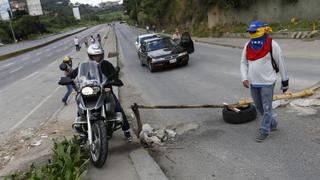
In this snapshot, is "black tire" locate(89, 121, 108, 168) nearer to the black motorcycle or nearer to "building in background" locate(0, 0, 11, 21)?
the black motorcycle

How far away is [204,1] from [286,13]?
1826 centimetres

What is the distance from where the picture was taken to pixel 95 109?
18.5 ft

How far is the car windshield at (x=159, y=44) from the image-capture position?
62.3ft

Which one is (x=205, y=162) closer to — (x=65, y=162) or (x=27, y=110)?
(x=65, y=162)

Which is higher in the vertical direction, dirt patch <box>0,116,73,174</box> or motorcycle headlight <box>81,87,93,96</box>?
motorcycle headlight <box>81,87,93,96</box>

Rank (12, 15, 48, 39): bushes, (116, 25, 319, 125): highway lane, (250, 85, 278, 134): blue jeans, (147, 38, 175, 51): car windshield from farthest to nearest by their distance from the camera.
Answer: (12, 15, 48, 39): bushes
(147, 38, 175, 51): car windshield
(116, 25, 319, 125): highway lane
(250, 85, 278, 134): blue jeans

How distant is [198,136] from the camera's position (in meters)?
6.70

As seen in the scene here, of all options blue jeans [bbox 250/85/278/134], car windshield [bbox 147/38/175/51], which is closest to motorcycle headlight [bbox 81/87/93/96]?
blue jeans [bbox 250/85/278/134]

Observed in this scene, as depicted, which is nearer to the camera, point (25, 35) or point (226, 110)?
point (226, 110)

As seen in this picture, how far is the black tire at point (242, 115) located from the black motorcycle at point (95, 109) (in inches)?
79.1

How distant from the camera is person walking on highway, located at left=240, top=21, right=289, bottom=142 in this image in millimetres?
5535

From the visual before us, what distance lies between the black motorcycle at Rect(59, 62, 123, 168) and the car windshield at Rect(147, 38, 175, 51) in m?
12.8

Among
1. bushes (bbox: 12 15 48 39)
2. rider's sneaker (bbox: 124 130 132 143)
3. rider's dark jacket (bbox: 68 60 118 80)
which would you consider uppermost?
rider's dark jacket (bbox: 68 60 118 80)

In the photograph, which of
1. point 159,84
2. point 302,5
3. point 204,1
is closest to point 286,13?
point 302,5
